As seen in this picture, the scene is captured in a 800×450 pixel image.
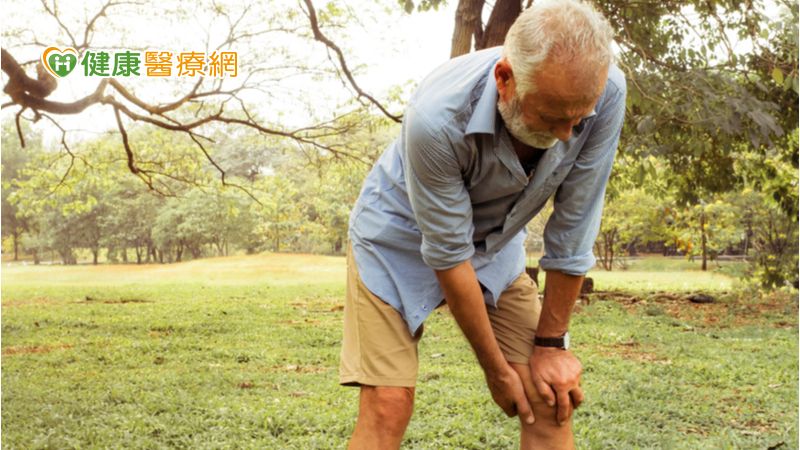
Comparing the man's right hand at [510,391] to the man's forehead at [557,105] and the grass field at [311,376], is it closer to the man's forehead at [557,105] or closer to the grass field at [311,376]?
the man's forehead at [557,105]

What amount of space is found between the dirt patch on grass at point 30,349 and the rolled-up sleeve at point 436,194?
5.97 meters

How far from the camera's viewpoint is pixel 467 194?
1.86m

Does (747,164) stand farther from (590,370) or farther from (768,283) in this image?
(590,370)

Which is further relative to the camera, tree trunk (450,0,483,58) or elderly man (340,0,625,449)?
tree trunk (450,0,483,58)

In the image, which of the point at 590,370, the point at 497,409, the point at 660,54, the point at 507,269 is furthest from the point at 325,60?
the point at 507,269

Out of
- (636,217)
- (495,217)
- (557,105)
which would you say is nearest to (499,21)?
(495,217)

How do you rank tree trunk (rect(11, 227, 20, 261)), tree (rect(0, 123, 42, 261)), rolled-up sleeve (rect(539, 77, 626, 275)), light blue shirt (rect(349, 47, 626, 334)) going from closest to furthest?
light blue shirt (rect(349, 47, 626, 334)) → rolled-up sleeve (rect(539, 77, 626, 275)) → tree (rect(0, 123, 42, 261)) → tree trunk (rect(11, 227, 20, 261))

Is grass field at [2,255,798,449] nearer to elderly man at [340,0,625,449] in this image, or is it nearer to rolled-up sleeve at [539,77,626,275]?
elderly man at [340,0,625,449]

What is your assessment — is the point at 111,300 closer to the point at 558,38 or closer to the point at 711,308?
the point at 711,308

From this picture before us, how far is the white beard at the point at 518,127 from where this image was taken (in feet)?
5.51

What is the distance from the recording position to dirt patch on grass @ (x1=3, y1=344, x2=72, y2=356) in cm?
683

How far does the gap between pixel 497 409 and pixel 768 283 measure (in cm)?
694

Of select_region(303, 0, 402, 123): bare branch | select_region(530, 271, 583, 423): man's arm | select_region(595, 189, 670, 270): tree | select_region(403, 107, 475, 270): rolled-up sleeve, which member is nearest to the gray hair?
select_region(403, 107, 475, 270): rolled-up sleeve

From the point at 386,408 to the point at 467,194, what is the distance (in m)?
0.56
